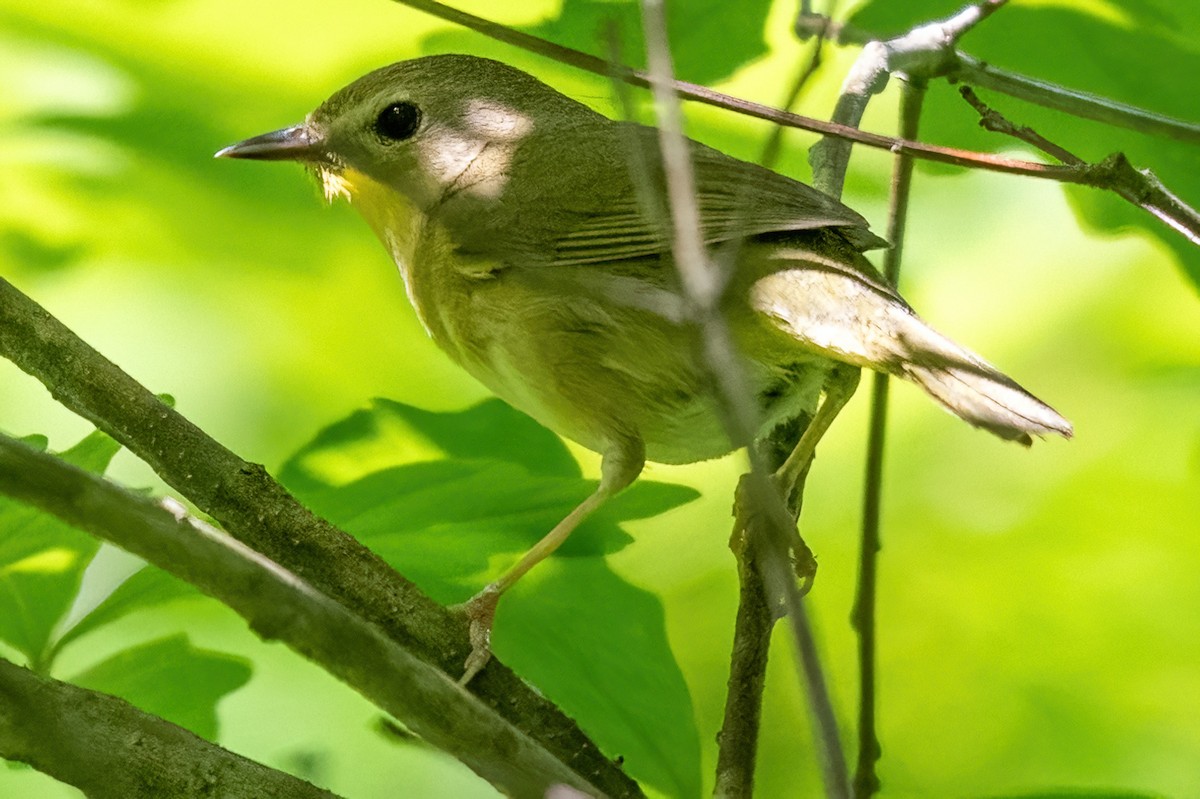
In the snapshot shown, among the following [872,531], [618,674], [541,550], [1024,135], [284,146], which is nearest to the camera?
[1024,135]

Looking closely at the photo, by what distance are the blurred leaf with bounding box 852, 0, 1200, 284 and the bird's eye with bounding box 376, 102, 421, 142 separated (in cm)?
101

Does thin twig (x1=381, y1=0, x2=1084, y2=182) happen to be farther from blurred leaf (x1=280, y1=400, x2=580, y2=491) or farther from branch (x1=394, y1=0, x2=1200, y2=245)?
blurred leaf (x1=280, y1=400, x2=580, y2=491)

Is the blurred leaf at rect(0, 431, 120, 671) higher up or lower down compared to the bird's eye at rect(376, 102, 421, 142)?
lower down

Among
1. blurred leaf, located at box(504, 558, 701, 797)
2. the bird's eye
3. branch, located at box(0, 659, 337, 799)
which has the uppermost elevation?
the bird's eye

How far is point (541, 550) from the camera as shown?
208cm

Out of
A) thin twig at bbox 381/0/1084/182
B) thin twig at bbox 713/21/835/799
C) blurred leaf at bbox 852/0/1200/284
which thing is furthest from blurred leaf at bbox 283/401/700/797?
blurred leaf at bbox 852/0/1200/284

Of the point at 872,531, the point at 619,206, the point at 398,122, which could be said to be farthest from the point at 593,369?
the point at 398,122

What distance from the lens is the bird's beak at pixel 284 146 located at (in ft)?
8.16

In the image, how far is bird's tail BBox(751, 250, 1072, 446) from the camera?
5.32 feet

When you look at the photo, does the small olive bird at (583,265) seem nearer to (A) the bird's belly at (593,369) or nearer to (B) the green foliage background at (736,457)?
(A) the bird's belly at (593,369)

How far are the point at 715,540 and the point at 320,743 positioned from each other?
1.06m

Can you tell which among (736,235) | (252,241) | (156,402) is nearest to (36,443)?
Result: (156,402)

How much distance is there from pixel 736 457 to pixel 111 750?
1733 millimetres

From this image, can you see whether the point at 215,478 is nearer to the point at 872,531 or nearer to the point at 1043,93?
the point at 872,531
